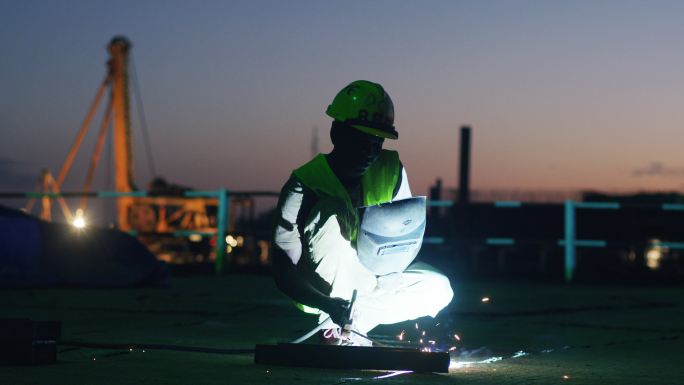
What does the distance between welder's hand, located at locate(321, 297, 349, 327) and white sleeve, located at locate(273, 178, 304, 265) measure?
0.25m

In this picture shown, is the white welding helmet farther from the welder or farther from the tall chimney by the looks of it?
the tall chimney

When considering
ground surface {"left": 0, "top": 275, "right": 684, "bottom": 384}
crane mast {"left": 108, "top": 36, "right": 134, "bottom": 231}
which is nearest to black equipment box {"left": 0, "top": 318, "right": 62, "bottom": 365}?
ground surface {"left": 0, "top": 275, "right": 684, "bottom": 384}

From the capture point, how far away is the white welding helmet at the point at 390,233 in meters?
3.51

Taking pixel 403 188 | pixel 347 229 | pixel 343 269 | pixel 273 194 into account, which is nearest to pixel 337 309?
pixel 343 269

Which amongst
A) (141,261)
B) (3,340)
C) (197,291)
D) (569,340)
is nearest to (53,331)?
(3,340)

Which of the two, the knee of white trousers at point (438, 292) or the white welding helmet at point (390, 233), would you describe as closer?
the white welding helmet at point (390, 233)

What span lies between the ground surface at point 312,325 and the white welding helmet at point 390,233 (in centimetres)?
39

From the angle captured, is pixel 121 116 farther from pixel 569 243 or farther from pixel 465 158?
pixel 569 243

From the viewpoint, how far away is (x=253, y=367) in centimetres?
363

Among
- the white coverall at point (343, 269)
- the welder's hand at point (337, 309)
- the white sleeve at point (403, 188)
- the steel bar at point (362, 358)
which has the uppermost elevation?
the white sleeve at point (403, 188)

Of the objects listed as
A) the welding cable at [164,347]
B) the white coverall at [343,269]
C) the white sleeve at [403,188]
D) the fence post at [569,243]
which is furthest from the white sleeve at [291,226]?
the fence post at [569,243]

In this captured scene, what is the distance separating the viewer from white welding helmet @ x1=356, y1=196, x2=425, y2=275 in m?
3.51

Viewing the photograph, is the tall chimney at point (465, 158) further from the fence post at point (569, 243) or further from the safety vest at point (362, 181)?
the safety vest at point (362, 181)

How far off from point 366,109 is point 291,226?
0.51 metres
